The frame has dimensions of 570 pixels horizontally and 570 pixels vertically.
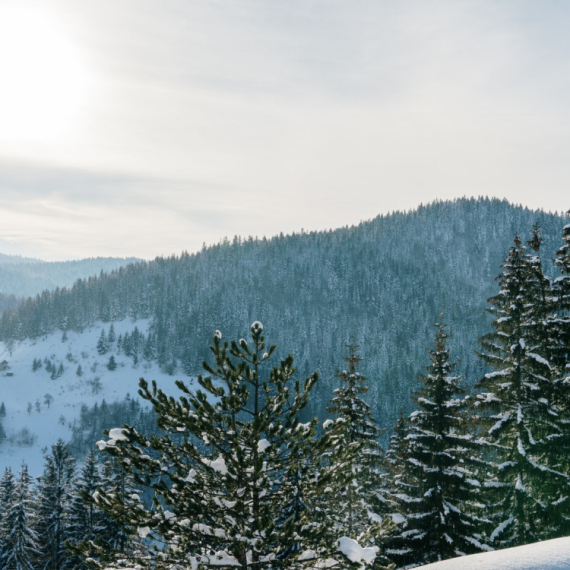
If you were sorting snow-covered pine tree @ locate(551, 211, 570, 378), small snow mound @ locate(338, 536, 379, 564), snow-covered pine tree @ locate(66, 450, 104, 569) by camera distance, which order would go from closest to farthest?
1. small snow mound @ locate(338, 536, 379, 564)
2. snow-covered pine tree @ locate(551, 211, 570, 378)
3. snow-covered pine tree @ locate(66, 450, 104, 569)

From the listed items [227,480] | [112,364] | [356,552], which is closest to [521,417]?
[356,552]

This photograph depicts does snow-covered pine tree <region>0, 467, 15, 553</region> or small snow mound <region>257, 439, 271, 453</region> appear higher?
small snow mound <region>257, 439, 271, 453</region>

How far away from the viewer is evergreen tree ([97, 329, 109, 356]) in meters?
191

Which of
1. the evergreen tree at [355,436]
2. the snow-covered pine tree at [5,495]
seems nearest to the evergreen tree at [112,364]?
the snow-covered pine tree at [5,495]

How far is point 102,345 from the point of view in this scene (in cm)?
19138

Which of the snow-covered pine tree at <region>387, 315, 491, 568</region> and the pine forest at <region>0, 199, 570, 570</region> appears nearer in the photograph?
the pine forest at <region>0, 199, 570, 570</region>

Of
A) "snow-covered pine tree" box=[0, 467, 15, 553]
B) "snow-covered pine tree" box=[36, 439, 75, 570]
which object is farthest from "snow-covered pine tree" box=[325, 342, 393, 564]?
"snow-covered pine tree" box=[0, 467, 15, 553]

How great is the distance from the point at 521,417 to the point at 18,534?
28.8m

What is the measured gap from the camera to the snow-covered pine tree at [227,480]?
679cm

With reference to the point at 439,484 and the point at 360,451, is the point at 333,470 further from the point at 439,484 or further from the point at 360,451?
the point at 360,451

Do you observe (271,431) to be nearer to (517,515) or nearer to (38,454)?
(517,515)

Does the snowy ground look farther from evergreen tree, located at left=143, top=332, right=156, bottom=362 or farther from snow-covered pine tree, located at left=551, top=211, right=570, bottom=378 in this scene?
snow-covered pine tree, located at left=551, top=211, right=570, bottom=378

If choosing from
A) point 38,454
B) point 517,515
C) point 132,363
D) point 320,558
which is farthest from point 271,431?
point 132,363

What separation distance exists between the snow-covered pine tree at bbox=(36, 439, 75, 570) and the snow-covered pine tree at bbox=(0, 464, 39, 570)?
1020 millimetres
